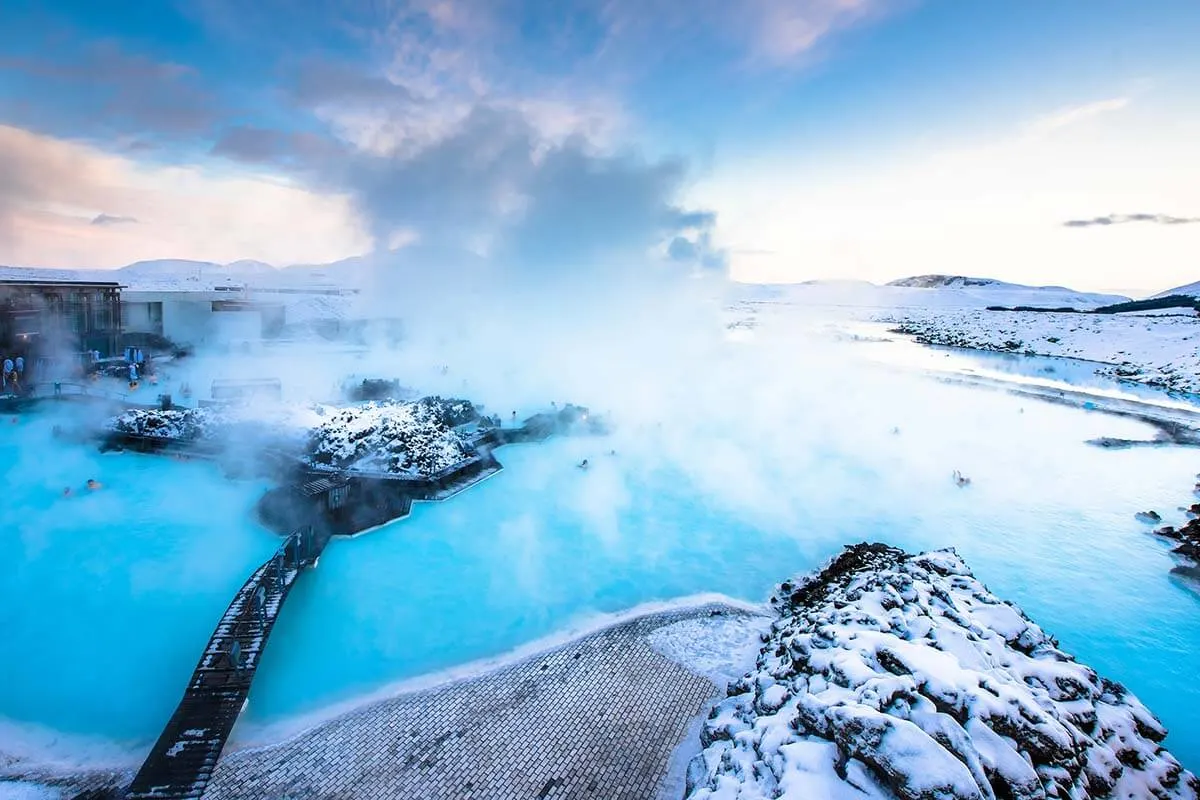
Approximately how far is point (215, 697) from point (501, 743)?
157 inches

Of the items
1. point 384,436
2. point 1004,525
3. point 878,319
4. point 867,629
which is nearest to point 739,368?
point 1004,525

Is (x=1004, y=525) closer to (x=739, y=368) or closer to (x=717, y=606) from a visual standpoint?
(x=717, y=606)

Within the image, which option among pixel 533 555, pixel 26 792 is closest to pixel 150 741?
pixel 26 792

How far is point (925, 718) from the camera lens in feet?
18.6

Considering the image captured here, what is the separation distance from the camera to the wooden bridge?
6.55 m

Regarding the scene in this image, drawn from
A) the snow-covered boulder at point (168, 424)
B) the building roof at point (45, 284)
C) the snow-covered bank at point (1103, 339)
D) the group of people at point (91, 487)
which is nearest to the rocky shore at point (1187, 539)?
the snow-covered bank at point (1103, 339)

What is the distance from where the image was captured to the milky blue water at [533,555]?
952cm

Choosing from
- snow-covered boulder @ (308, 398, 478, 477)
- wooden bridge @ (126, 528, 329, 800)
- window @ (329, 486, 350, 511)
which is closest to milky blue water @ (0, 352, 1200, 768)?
wooden bridge @ (126, 528, 329, 800)

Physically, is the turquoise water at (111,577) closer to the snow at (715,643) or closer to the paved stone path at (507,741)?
the paved stone path at (507,741)

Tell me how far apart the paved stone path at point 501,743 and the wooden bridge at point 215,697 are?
339 mm

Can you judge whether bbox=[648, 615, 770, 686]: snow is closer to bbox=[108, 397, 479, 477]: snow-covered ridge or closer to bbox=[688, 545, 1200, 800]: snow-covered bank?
bbox=[688, 545, 1200, 800]: snow-covered bank

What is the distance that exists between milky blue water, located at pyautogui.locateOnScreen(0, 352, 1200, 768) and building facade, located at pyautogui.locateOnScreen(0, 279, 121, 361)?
603cm

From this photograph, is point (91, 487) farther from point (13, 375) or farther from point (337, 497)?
point (13, 375)

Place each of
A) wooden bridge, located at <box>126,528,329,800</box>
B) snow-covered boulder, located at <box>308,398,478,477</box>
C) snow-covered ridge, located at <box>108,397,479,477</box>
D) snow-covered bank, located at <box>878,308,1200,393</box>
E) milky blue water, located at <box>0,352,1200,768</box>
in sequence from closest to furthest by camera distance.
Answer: wooden bridge, located at <box>126,528,329,800</box>, milky blue water, located at <box>0,352,1200,768</box>, snow-covered boulder, located at <box>308,398,478,477</box>, snow-covered ridge, located at <box>108,397,479,477</box>, snow-covered bank, located at <box>878,308,1200,393</box>
